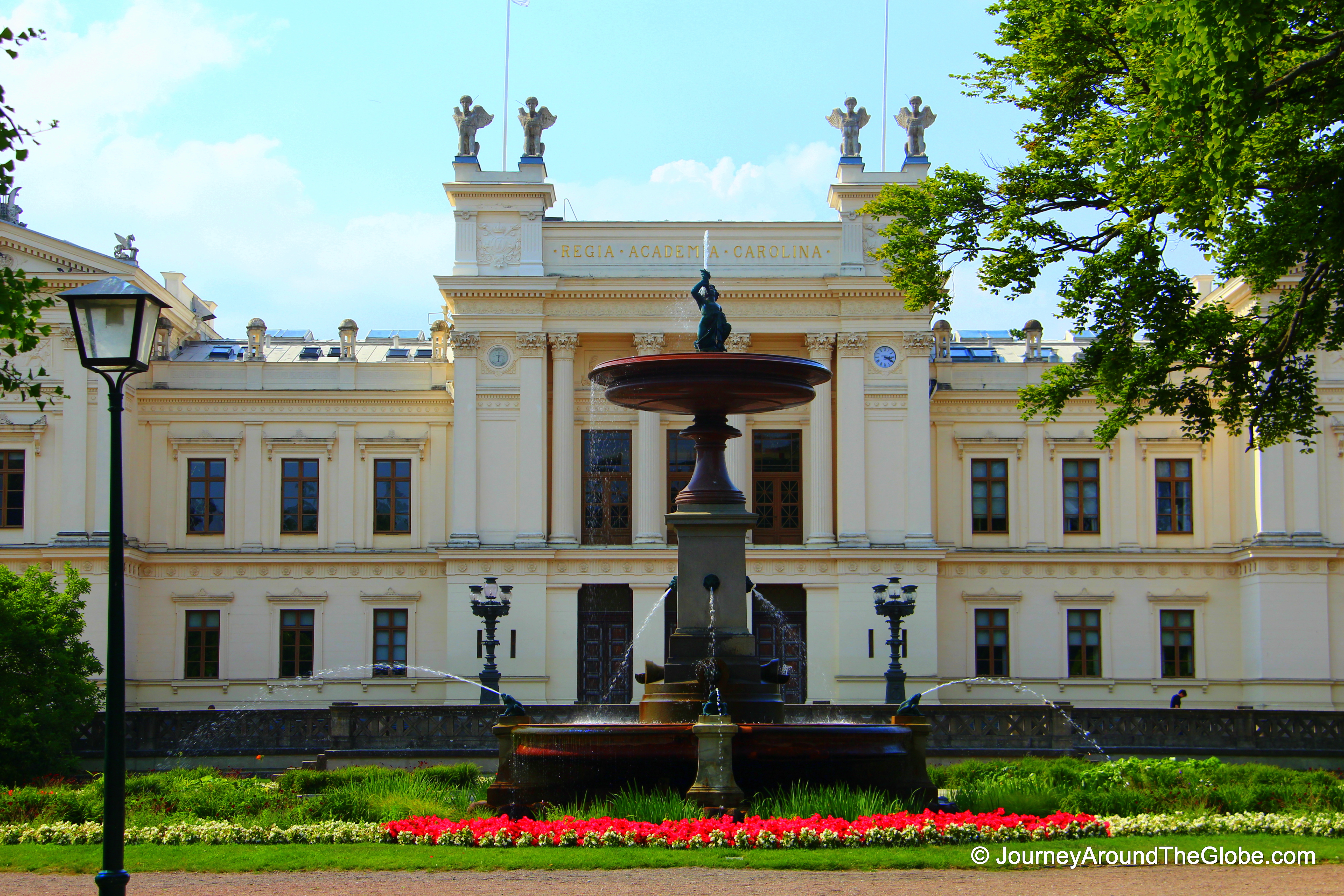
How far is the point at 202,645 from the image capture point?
42406 mm

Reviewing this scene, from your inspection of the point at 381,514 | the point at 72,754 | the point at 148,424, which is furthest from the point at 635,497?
the point at 72,754

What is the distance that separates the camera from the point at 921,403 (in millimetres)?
41469

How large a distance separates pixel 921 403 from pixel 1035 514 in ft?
16.8

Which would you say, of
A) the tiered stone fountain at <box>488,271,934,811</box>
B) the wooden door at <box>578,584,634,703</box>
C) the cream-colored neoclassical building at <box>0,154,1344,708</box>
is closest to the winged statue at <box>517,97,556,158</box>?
the cream-colored neoclassical building at <box>0,154,1344,708</box>

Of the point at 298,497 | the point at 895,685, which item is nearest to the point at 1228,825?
the point at 895,685

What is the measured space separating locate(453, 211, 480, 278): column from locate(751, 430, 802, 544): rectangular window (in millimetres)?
9454

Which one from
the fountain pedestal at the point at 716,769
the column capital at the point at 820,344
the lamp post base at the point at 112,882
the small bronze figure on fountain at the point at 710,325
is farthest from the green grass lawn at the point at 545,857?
the column capital at the point at 820,344

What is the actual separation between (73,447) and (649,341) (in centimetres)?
1649

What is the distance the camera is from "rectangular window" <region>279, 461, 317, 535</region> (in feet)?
141

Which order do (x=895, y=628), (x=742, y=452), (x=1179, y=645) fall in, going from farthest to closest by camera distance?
(x=1179, y=645)
(x=742, y=452)
(x=895, y=628)

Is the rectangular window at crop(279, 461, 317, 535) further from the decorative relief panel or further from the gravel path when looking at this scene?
the gravel path

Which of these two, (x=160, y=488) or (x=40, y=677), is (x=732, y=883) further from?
(x=160, y=488)

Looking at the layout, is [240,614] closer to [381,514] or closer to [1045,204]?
[381,514]

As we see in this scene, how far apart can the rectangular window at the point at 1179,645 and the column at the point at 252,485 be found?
26.5 meters
